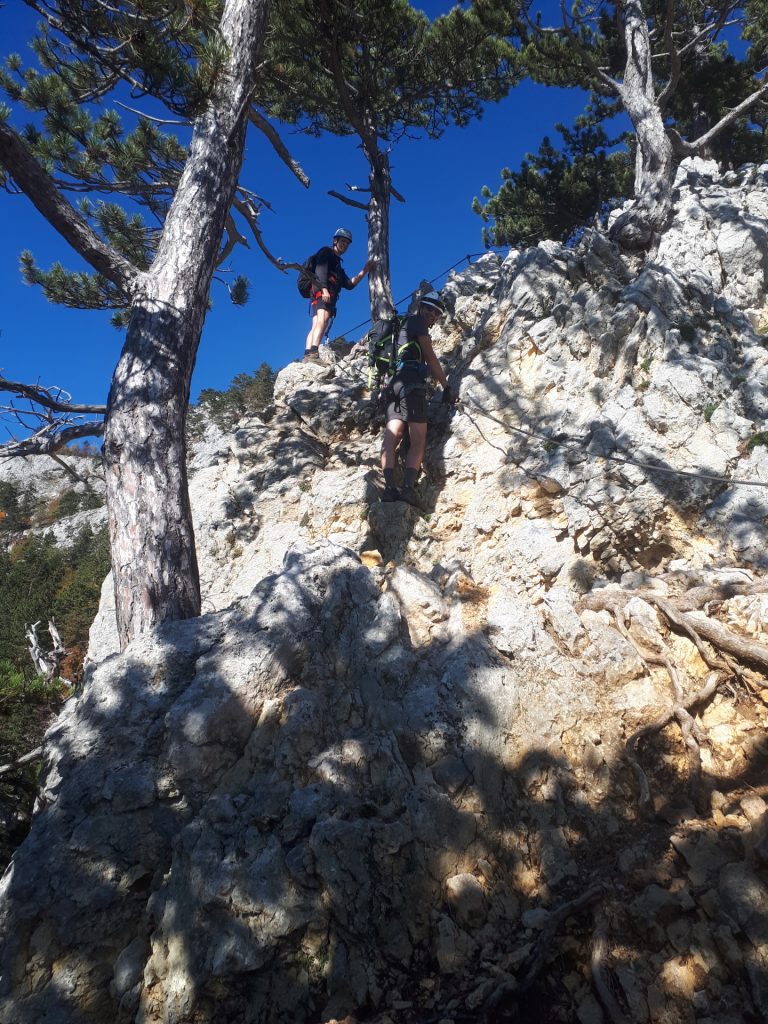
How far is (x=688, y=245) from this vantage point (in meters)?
7.84

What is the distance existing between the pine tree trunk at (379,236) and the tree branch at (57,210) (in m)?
5.58

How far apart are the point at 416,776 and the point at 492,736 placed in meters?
0.47

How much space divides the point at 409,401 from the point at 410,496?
1.07m

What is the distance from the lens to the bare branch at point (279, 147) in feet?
25.3

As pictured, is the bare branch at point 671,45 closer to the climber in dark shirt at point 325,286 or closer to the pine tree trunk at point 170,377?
the climber in dark shirt at point 325,286

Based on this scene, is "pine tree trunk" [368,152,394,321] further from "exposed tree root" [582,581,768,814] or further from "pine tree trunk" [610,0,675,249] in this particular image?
"exposed tree root" [582,581,768,814]

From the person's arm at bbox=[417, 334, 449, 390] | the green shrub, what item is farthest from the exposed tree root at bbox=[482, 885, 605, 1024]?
the green shrub

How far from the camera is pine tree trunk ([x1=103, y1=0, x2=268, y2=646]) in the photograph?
3.81 metres

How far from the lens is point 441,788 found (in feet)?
9.39

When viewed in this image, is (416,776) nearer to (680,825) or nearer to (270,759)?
(270,759)

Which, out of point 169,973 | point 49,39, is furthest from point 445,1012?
point 49,39

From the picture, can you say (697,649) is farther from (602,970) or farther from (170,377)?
(170,377)

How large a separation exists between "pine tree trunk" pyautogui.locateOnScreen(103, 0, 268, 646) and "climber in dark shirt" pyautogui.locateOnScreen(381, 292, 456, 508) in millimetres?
2297

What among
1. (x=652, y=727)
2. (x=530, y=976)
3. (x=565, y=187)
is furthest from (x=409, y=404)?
(x=565, y=187)
